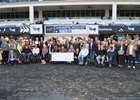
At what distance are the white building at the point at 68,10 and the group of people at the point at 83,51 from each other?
2251cm

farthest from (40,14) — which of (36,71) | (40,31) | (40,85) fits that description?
(40,85)

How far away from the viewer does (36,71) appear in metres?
16.6

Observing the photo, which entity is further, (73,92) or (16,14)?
(16,14)

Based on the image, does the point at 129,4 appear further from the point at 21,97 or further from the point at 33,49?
the point at 21,97

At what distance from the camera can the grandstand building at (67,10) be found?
140 feet

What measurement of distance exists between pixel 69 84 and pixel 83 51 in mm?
7220

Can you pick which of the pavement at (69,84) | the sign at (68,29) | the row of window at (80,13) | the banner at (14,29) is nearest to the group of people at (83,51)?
the pavement at (69,84)

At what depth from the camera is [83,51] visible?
19.7 metres

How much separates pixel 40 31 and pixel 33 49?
9506mm

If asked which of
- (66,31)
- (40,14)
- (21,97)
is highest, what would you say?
(40,14)

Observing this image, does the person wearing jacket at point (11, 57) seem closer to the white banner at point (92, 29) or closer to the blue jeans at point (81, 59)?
the blue jeans at point (81, 59)

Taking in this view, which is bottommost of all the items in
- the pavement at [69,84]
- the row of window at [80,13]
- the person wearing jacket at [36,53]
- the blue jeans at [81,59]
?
the pavement at [69,84]

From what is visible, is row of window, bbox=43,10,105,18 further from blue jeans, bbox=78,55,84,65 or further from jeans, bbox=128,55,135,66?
jeans, bbox=128,55,135,66

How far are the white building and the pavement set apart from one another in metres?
26.4
